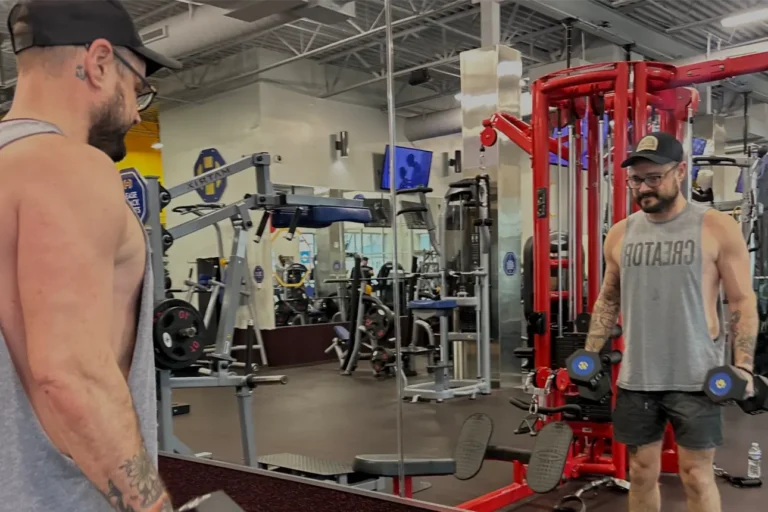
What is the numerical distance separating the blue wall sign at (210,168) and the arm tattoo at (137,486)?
842 cm

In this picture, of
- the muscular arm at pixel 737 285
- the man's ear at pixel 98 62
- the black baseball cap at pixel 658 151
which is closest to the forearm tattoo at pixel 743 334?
the muscular arm at pixel 737 285

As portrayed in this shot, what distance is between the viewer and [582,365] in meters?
2.54

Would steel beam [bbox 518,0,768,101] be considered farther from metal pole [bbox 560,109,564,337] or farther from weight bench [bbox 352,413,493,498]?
weight bench [bbox 352,413,493,498]

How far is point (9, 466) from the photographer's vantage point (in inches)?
36.7

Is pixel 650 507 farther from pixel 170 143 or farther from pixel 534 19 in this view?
pixel 170 143

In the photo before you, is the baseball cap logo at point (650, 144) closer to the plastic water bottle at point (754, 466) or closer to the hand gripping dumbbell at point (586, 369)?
the hand gripping dumbbell at point (586, 369)

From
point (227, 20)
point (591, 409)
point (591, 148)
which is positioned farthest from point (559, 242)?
point (227, 20)

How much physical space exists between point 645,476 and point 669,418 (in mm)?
222

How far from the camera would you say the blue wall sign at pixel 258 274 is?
8.89 meters

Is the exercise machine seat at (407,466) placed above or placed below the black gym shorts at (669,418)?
below

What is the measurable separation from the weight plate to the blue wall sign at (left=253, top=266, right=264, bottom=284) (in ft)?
17.9

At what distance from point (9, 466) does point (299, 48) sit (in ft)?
29.0

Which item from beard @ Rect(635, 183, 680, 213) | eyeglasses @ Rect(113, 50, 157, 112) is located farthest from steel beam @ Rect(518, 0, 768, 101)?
eyeglasses @ Rect(113, 50, 157, 112)

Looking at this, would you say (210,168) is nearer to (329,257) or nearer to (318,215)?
(329,257)
